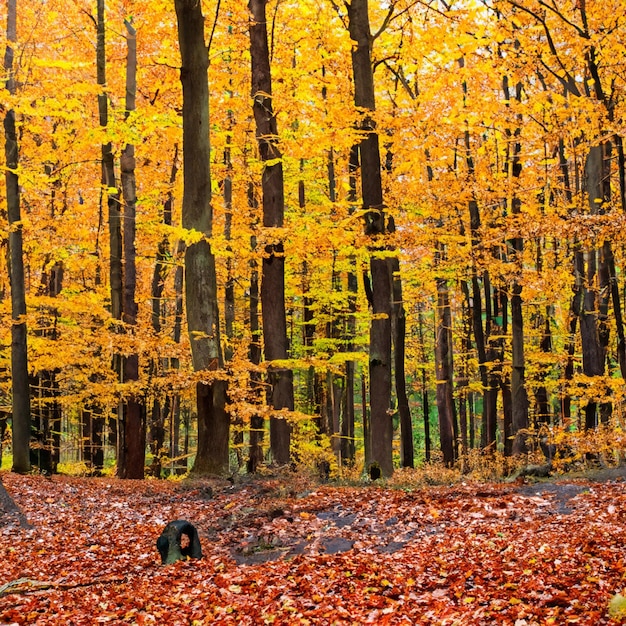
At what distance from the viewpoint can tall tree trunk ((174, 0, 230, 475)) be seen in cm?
1058

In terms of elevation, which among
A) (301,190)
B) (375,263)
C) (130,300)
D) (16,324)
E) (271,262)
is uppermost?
(301,190)

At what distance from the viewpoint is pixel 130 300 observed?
54.1 ft

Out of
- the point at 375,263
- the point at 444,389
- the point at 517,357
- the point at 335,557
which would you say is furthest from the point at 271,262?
the point at 444,389

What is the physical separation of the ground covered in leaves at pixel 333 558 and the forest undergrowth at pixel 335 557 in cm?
2

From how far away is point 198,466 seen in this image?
11.5 m

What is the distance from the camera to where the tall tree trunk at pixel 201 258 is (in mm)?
10578

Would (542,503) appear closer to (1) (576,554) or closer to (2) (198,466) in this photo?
(1) (576,554)

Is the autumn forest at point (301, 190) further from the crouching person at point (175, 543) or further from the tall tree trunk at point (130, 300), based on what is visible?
the crouching person at point (175, 543)

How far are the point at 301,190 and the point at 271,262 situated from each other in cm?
823

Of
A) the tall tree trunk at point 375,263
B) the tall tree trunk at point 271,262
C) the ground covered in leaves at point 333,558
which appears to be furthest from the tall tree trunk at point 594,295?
the tall tree trunk at point 271,262

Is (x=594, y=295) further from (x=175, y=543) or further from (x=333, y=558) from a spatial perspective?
(x=175, y=543)

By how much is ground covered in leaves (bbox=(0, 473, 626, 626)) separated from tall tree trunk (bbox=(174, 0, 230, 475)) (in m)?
1.20

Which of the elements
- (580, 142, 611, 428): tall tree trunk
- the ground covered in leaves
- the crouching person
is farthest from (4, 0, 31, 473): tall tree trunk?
(580, 142, 611, 428): tall tree trunk

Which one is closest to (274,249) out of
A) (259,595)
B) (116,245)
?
(116,245)
